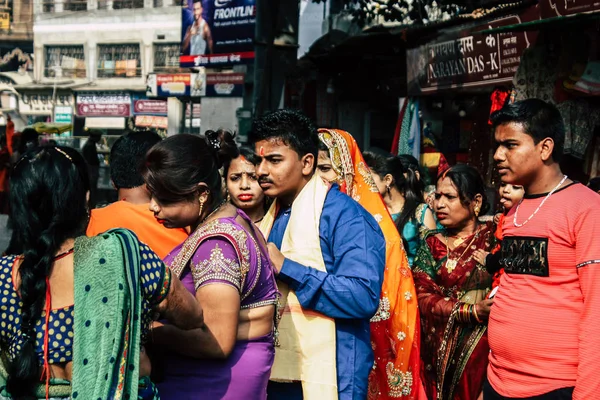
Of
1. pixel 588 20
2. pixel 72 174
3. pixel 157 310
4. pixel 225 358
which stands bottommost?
pixel 225 358

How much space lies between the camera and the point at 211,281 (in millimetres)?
2412

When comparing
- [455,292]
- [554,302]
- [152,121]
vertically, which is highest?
[554,302]

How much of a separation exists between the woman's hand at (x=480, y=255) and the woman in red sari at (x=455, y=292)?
20 millimetres

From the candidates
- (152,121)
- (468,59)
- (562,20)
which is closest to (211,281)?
(562,20)

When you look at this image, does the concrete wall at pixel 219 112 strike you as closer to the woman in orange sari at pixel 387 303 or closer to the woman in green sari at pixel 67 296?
the woman in orange sari at pixel 387 303

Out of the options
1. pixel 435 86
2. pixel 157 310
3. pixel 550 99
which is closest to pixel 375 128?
pixel 435 86

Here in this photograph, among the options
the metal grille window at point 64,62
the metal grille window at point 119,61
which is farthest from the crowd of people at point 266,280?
the metal grille window at point 64,62

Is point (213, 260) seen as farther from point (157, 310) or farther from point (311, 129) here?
point (311, 129)

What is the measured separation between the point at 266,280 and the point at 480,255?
7.07 feet

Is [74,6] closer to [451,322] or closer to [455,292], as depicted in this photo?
[455,292]

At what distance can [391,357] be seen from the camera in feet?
13.0

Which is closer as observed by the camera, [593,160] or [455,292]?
[455,292]

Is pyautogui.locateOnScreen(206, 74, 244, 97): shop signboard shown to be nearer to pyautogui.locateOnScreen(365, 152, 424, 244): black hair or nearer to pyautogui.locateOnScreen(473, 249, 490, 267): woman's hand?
pyautogui.locateOnScreen(365, 152, 424, 244): black hair

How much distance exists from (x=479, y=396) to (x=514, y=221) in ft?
4.85
